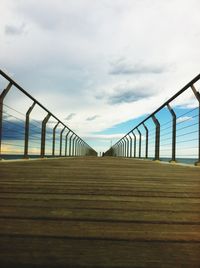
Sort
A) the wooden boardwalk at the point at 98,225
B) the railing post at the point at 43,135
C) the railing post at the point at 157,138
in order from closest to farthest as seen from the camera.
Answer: the wooden boardwalk at the point at 98,225
the railing post at the point at 157,138
the railing post at the point at 43,135

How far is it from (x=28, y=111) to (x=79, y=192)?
5046 mm

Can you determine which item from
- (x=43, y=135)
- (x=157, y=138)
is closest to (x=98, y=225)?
(x=157, y=138)

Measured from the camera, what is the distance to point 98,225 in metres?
2.19

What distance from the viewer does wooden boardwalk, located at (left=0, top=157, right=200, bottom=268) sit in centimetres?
171

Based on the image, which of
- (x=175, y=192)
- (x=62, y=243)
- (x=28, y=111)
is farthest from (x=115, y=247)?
(x=28, y=111)

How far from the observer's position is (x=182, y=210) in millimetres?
2562

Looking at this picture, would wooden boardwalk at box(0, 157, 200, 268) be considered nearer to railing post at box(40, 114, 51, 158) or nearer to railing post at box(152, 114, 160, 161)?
railing post at box(152, 114, 160, 161)

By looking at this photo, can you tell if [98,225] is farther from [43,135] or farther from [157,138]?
[43,135]

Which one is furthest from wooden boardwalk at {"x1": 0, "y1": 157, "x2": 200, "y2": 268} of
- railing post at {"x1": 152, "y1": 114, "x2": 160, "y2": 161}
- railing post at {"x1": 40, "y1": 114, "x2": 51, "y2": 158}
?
railing post at {"x1": 40, "y1": 114, "x2": 51, "y2": 158}

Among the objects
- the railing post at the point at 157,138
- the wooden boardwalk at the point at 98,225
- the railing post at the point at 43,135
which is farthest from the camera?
the railing post at the point at 43,135

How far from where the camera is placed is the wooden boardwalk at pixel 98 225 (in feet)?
5.61

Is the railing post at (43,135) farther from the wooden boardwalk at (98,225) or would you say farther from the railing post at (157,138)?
the wooden boardwalk at (98,225)

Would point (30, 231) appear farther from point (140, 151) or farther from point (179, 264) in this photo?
point (140, 151)

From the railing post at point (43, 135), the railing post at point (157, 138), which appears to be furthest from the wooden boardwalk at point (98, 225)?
the railing post at point (43, 135)
